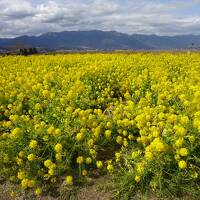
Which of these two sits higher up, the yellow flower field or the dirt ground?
the yellow flower field

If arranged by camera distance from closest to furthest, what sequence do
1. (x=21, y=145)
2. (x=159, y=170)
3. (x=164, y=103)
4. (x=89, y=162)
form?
(x=159, y=170) < (x=89, y=162) < (x=21, y=145) < (x=164, y=103)

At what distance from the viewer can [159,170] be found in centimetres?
522

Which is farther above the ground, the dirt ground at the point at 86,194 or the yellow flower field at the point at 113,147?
the yellow flower field at the point at 113,147

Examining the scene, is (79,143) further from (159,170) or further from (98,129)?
(159,170)

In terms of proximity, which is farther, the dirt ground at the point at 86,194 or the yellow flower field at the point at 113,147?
the dirt ground at the point at 86,194

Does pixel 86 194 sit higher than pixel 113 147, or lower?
lower

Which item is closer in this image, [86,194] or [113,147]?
[86,194]

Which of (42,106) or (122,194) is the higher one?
(42,106)

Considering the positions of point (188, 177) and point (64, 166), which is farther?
point (64, 166)

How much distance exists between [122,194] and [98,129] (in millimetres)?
1246

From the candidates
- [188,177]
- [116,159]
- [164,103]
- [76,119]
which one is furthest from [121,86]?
[188,177]

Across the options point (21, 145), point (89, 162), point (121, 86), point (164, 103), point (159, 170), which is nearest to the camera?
point (159, 170)

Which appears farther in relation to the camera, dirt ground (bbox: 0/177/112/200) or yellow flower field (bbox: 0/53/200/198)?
dirt ground (bbox: 0/177/112/200)

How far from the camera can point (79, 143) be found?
620cm
